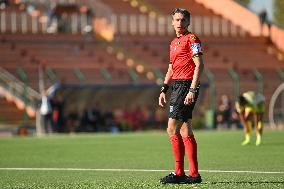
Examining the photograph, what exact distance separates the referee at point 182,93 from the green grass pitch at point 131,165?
273 millimetres

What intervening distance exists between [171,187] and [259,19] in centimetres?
4415

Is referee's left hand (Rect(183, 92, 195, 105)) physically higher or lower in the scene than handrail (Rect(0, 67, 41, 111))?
higher

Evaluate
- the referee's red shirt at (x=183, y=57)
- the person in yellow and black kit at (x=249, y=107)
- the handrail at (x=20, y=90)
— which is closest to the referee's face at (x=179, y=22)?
the referee's red shirt at (x=183, y=57)

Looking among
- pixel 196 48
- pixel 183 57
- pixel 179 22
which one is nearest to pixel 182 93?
pixel 183 57

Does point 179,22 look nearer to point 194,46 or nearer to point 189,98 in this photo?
point 194,46

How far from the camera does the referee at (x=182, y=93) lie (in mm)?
11977

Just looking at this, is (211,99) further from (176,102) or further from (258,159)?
(176,102)

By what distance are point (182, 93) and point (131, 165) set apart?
15.4 ft

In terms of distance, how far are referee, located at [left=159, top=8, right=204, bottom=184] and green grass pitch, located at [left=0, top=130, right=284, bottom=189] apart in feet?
0.90

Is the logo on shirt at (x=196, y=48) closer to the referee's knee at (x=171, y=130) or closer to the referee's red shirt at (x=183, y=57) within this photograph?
the referee's red shirt at (x=183, y=57)

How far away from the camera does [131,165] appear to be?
655 inches

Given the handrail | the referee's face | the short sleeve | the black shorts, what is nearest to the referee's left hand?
the black shorts

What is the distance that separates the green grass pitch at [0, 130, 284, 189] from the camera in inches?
479

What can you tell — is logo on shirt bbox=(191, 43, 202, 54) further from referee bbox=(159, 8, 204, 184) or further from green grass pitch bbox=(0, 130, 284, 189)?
green grass pitch bbox=(0, 130, 284, 189)
